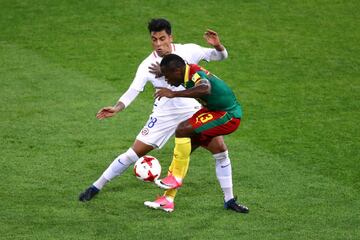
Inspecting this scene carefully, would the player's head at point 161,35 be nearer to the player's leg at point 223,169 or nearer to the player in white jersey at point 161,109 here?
the player in white jersey at point 161,109

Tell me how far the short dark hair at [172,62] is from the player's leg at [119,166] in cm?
134

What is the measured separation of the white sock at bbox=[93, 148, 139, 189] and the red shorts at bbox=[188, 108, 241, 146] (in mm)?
1016

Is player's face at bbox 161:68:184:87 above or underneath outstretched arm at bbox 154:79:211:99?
above

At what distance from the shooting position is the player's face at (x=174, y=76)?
9.87 metres

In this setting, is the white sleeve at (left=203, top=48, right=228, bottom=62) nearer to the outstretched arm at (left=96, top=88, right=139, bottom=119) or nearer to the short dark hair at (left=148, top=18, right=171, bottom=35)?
the short dark hair at (left=148, top=18, right=171, bottom=35)

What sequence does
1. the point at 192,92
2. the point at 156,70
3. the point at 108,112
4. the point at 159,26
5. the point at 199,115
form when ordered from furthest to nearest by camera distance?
the point at 159,26
the point at 108,112
the point at 199,115
the point at 156,70
the point at 192,92

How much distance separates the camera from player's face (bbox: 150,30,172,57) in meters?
10.7

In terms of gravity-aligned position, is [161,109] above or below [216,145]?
above

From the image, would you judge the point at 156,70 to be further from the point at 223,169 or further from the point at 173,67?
the point at 223,169

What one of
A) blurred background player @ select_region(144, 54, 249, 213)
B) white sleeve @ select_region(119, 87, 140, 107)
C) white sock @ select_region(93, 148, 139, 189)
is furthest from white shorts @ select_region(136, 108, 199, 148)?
blurred background player @ select_region(144, 54, 249, 213)

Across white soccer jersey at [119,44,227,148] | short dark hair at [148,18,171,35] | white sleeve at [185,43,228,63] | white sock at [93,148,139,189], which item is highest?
short dark hair at [148,18,171,35]

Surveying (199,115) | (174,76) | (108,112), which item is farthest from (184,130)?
(108,112)

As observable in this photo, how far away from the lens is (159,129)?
10.8 metres

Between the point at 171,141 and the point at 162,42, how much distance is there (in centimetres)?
287
